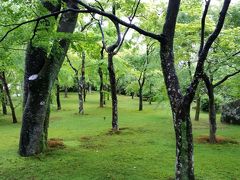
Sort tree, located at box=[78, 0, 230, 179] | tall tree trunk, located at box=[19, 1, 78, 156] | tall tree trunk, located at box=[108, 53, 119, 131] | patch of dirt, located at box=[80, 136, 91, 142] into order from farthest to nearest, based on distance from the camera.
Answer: tall tree trunk, located at box=[108, 53, 119, 131], patch of dirt, located at box=[80, 136, 91, 142], tall tree trunk, located at box=[19, 1, 78, 156], tree, located at box=[78, 0, 230, 179]

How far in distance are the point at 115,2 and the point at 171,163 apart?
10.5m

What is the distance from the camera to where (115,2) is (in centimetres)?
1741

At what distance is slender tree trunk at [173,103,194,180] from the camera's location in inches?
291

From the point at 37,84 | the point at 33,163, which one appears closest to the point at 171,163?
the point at 33,163

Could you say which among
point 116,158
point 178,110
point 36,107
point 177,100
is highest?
point 177,100

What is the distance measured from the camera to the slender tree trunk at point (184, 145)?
7402 millimetres

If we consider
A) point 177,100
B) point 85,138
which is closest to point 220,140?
point 85,138

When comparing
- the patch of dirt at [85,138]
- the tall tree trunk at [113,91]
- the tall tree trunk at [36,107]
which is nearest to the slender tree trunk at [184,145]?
the tall tree trunk at [36,107]

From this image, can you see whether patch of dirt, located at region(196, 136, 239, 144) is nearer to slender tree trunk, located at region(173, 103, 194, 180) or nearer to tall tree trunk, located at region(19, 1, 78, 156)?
slender tree trunk, located at region(173, 103, 194, 180)

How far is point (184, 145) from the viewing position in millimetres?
7484

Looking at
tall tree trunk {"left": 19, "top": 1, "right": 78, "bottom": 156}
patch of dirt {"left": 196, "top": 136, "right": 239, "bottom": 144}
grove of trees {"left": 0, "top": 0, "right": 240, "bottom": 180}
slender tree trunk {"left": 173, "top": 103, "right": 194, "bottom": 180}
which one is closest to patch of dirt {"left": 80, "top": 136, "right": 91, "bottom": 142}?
grove of trees {"left": 0, "top": 0, "right": 240, "bottom": 180}

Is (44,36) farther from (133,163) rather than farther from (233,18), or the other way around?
(233,18)

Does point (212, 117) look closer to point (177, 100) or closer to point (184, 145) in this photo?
point (184, 145)

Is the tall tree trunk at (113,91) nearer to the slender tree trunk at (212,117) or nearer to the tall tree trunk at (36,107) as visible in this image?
the slender tree trunk at (212,117)
